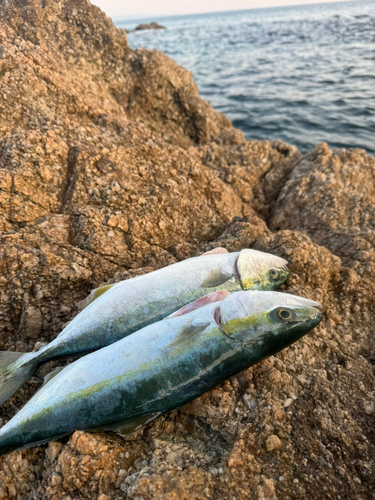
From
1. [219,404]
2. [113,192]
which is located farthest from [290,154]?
[219,404]

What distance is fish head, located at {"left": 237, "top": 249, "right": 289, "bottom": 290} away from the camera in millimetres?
3420

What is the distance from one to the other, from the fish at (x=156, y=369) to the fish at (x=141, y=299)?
34cm

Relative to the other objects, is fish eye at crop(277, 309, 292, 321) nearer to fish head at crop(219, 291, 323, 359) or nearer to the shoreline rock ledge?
fish head at crop(219, 291, 323, 359)

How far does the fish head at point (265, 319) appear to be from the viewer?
258 centimetres

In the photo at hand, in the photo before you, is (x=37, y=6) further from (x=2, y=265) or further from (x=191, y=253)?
(x=191, y=253)

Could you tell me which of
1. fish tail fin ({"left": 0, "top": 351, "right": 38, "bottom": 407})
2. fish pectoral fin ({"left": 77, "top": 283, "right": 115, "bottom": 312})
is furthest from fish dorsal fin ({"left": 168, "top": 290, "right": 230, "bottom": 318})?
fish tail fin ({"left": 0, "top": 351, "right": 38, "bottom": 407})

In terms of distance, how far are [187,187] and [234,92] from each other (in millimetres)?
13689

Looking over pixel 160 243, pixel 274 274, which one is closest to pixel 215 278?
pixel 274 274

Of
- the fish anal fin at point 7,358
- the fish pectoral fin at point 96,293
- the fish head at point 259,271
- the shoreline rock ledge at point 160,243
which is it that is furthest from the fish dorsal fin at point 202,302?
the fish anal fin at point 7,358

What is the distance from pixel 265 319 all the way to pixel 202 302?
616 millimetres

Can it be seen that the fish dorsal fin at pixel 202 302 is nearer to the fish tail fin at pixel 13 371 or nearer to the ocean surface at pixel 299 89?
the fish tail fin at pixel 13 371

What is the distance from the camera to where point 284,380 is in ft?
9.14

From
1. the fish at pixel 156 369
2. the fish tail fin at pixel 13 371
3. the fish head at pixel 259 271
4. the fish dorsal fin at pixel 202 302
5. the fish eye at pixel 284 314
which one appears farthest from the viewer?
the fish head at pixel 259 271

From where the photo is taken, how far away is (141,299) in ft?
10.2
